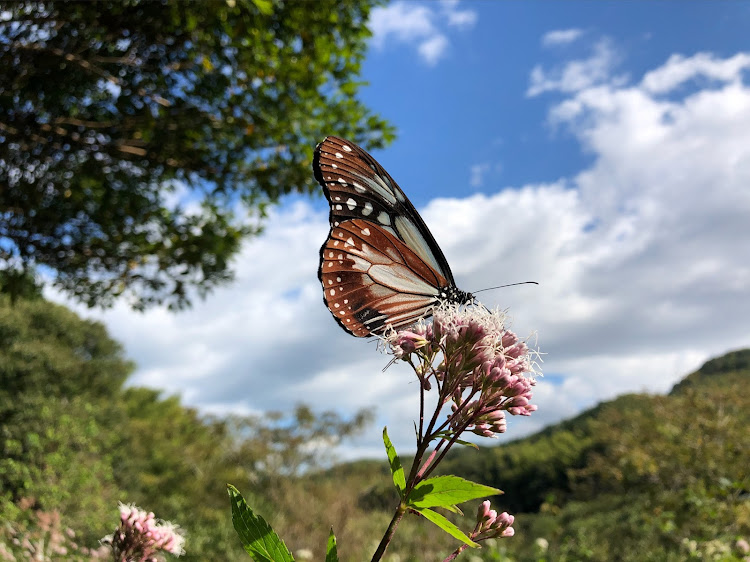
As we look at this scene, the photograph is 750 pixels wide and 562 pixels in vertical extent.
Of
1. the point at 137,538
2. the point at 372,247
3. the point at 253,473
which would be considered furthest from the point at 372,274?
the point at 253,473

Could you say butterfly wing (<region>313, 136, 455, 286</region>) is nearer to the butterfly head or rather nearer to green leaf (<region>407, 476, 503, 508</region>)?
the butterfly head

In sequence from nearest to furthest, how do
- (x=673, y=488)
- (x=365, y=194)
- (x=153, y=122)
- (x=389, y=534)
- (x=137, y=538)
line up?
1. (x=389, y=534)
2. (x=137, y=538)
3. (x=365, y=194)
4. (x=153, y=122)
5. (x=673, y=488)

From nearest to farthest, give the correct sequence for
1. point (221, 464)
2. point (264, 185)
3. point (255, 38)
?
point (255, 38), point (264, 185), point (221, 464)

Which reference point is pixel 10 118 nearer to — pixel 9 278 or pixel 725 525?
pixel 9 278

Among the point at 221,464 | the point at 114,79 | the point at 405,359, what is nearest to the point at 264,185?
the point at 114,79

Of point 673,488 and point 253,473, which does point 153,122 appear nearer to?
point 673,488

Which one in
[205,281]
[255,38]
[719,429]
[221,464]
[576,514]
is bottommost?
[576,514]
